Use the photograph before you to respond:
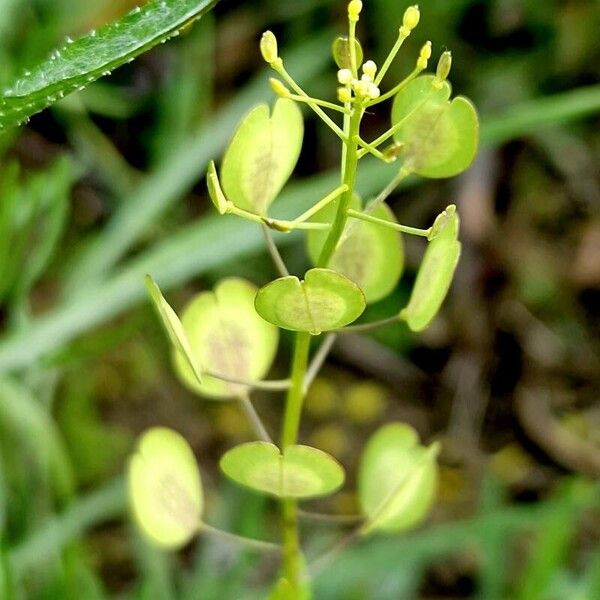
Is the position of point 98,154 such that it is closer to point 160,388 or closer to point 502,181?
point 160,388

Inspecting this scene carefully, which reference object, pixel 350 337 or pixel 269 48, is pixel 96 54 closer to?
pixel 269 48

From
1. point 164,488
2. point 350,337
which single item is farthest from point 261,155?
point 350,337

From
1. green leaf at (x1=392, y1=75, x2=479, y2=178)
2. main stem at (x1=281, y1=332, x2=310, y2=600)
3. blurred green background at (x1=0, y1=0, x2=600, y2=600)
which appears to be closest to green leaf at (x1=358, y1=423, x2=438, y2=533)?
main stem at (x1=281, y1=332, x2=310, y2=600)

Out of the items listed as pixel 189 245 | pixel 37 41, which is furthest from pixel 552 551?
pixel 37 41

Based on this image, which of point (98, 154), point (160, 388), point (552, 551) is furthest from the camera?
point (160, 388)

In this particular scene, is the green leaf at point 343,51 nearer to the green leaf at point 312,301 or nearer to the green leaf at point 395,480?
the green leaf at point 312,301

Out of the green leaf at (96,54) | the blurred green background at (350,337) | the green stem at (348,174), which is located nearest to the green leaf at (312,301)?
the green stem at (348,174)
